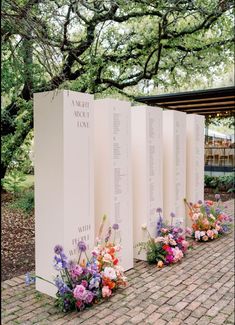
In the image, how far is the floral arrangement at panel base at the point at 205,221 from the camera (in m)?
6.16

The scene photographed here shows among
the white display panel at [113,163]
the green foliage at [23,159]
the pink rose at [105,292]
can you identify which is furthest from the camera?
the green foliage at [23,159]

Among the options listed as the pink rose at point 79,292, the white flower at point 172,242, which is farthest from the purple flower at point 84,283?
the white flower at point 172,242

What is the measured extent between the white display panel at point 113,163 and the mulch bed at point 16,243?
135 centimetres

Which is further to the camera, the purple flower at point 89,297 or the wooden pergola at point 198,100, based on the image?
the wooden pergola at point 198,100

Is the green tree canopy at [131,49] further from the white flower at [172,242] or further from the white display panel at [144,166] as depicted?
the white flower at [172,242]

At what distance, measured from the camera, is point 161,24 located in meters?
7.58

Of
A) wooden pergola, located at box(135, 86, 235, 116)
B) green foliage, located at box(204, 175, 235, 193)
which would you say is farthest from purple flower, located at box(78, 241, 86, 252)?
green foliage, located at box(204, 175, 235, 193)

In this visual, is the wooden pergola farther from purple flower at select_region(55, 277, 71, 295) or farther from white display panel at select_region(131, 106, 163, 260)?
purple flower at select_region(55, 277, 71, 295)

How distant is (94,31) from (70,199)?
504 centimetres

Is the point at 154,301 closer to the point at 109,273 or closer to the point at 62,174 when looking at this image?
the point at 109,273

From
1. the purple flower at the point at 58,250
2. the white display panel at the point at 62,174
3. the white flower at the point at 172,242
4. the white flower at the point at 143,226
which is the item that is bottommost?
the white flower at the point at 172,242

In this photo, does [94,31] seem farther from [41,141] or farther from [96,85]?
[41,141]

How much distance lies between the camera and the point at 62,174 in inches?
141

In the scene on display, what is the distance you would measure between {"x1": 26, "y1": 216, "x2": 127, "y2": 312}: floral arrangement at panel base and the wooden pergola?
219 inches
